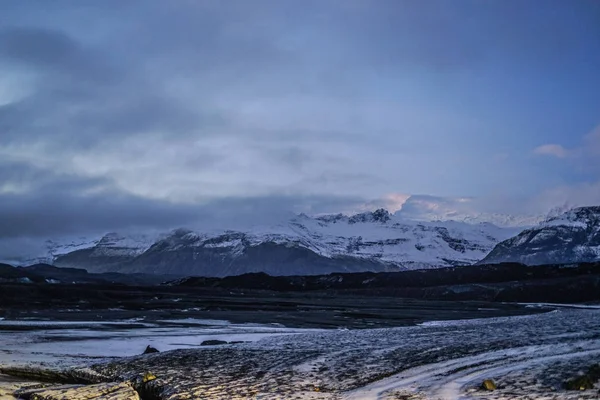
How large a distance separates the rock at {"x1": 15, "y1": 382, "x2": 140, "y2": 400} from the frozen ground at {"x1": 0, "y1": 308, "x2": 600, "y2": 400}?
134 cm

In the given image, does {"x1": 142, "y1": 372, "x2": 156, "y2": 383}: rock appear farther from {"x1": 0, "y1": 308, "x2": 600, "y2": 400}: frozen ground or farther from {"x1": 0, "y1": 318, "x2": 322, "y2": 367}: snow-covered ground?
{"x1": 0, "y1": 318, "x2": 322, "y2": 367}: snow-covered ground

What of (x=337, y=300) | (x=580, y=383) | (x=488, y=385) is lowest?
(x=337, y=300)

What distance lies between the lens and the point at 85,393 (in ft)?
75.1

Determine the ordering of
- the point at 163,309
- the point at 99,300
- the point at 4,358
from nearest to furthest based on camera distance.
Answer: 1. the point at 4,358
2. the point at 163,309
3. the point at 99,300

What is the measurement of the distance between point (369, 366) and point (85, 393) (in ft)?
41.3

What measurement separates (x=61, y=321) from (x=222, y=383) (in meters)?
51.7

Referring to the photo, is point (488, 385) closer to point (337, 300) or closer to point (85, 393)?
point (85, 393)

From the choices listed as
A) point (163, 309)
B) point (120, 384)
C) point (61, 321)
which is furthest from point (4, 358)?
point (163, 309)

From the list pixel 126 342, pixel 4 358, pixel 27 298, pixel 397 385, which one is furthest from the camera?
pixel 27 298

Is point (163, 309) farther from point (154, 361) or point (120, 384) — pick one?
point (120, 384)

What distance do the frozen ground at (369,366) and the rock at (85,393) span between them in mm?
1338

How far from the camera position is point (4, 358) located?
117ft

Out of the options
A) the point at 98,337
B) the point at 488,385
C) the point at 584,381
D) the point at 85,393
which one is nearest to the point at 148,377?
the point at 85,393

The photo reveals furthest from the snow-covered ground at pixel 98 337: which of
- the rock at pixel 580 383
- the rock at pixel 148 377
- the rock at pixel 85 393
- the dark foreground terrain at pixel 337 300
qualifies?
the rock at pixel 580 383
